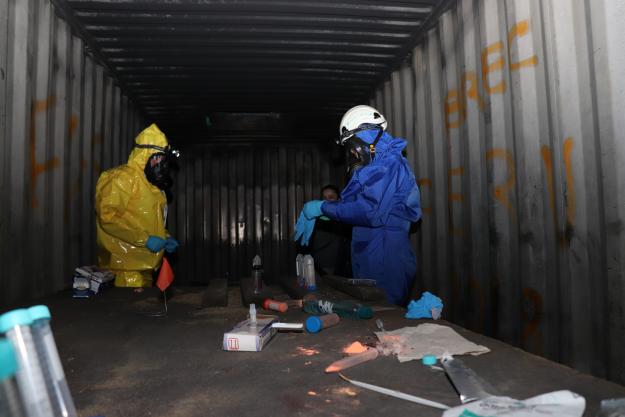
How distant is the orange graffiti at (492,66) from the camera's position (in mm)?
3244

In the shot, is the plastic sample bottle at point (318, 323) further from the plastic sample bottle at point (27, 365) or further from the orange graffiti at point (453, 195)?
the orange graffiti at point (453, 195)

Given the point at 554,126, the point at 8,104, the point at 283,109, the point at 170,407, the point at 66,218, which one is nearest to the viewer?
the point at 170,407

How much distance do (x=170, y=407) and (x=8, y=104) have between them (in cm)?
318

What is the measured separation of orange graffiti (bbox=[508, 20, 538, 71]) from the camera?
283cm

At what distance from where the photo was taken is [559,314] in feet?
8.74

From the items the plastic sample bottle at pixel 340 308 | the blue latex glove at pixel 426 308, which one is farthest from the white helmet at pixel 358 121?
the blue latex glove at pixel 426 308

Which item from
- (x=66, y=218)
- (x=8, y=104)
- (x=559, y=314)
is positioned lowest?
(x=559, y=314)

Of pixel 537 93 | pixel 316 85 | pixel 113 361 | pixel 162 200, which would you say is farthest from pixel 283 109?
pixel 113 361

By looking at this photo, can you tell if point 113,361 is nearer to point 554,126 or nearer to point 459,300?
point 554,126

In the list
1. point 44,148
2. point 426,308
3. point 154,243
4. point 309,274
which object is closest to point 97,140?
point 44,148

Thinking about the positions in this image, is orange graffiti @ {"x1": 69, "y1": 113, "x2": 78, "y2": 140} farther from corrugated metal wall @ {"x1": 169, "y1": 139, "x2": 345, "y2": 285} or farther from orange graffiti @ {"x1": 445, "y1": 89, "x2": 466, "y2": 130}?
corrugated metal wall @ {"x1": 169, "y1": 139, "x2": 345, "y2": 285}

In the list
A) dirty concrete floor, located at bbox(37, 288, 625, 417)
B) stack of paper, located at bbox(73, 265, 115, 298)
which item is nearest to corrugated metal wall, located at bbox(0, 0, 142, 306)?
stack of paper, located at bbox(73, 265, 115, 298)

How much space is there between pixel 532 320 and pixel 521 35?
1930 mm

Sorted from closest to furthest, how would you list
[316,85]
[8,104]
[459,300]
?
[8,104] → [459,300] → [316,85]
